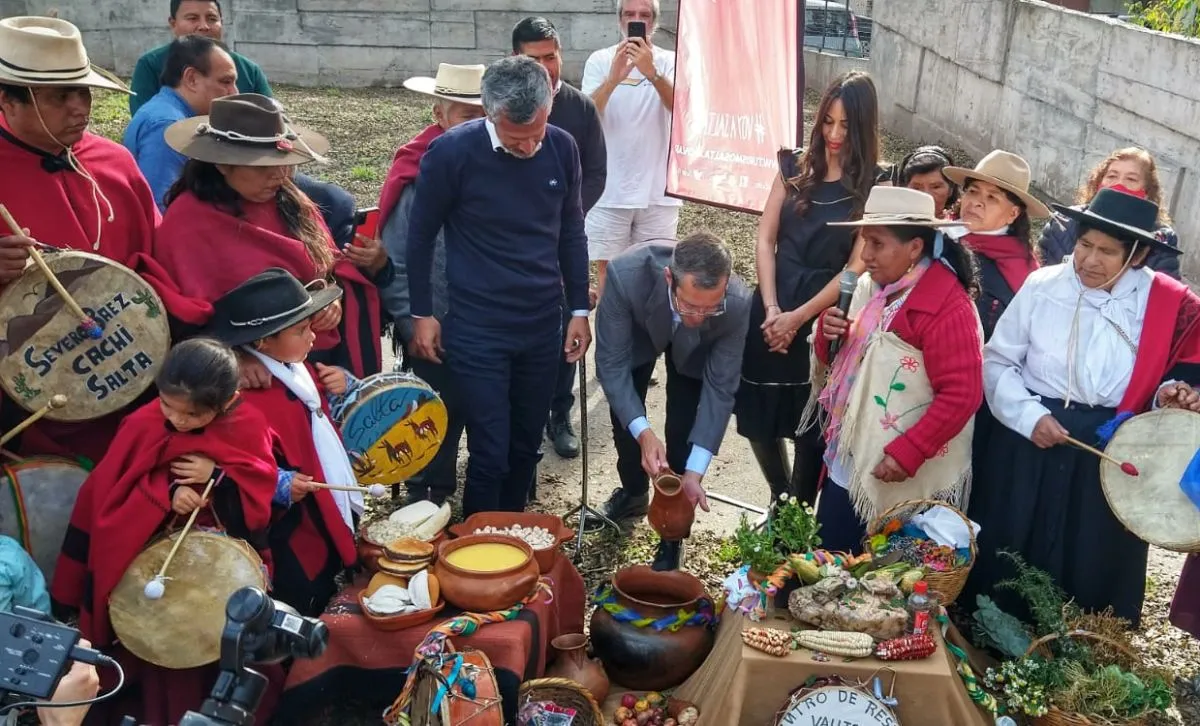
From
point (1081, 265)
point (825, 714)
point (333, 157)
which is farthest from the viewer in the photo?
point (333, 157)

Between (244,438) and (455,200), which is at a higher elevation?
(455,200)

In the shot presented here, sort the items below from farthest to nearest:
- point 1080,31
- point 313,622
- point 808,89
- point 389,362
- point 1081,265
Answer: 1. point 808,89
2. point 1080,31
3. point 389,362
4. point 1081,265
5. point 313,622

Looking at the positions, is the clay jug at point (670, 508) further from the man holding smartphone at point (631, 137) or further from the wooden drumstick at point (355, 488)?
the man holding smartphone at point (631, 137)

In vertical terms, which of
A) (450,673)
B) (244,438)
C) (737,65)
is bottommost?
(450,673)

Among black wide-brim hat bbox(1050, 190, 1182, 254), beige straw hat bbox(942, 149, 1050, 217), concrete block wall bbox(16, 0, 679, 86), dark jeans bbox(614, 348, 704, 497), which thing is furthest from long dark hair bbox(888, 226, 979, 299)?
concrete block wall bbox(16, 0, 679, 86)

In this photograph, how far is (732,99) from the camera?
20.3 feet

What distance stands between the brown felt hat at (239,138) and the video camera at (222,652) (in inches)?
81.0

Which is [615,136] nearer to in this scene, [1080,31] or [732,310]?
[732,310]

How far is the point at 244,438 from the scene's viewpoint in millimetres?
3684

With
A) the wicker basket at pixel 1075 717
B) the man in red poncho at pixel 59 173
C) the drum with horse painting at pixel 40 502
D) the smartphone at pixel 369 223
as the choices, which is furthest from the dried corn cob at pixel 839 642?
the smartphone at pixel 369 223

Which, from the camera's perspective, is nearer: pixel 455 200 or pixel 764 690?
pixel 764 690

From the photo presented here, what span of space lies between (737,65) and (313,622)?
4.46 m

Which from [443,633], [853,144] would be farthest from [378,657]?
[853,144]

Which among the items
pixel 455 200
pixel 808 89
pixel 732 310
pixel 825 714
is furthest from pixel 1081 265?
pixel 808 89
